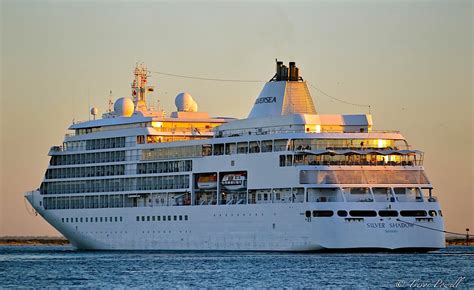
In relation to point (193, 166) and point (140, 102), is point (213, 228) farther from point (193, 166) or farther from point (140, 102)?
point (140, 102)

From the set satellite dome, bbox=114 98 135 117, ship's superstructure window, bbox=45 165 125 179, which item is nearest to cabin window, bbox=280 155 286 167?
ship's superstructure window, bbox=45 165 125 179

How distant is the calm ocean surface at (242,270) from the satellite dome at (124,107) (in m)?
17.9

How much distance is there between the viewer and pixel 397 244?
87.5m

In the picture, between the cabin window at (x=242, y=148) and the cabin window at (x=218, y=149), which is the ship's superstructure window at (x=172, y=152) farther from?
the cabin window at (x=242, y=148)

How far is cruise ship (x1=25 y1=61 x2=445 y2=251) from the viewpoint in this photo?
88.1 meters

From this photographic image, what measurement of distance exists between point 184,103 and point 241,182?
52.5 feet

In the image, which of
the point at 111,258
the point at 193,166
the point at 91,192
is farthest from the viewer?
the point at 91,192

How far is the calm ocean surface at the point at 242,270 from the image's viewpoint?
71375 mm

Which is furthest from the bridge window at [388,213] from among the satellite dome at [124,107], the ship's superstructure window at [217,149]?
the satellite dome at [124,107]

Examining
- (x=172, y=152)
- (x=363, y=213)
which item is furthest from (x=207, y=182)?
(x=363, y=213)

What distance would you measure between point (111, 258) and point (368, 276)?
2512cm

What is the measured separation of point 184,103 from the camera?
109188 millimetres

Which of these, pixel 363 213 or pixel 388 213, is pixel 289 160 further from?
pixel 388 213

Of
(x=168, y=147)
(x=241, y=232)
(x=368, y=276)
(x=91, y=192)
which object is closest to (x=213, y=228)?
(x=241, y=232)
